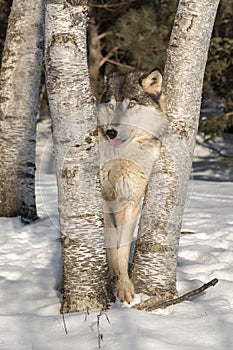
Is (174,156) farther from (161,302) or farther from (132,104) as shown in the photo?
(161,302)

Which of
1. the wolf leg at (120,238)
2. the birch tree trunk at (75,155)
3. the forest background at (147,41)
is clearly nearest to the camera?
the birch tree trunk at (75,155)

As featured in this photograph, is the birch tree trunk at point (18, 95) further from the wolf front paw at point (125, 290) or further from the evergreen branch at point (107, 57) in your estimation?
the evergreen branch at point (107, 57)

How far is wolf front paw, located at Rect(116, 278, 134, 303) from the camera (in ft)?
13.1

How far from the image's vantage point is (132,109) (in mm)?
4605

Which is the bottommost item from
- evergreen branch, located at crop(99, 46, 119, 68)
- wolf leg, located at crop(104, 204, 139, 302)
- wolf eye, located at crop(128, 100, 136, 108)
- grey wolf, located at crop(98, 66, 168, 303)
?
evergreen branch, located at crop(99, 46, 119, 68)

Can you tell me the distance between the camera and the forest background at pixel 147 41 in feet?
45.0

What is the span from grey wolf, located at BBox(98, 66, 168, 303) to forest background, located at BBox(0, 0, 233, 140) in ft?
28.7

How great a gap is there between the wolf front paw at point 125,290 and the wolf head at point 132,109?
1.06 m

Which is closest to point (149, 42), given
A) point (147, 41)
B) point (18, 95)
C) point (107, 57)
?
point (147, 41)

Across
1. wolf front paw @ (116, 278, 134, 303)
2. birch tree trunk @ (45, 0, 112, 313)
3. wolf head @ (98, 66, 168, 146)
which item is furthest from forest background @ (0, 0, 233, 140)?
birch tree trunk @ (45, 0, 112, 313)

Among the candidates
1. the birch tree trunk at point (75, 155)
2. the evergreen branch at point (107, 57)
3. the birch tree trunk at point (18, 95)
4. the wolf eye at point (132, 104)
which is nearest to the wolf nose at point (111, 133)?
the wolf eye at point (132, 104)

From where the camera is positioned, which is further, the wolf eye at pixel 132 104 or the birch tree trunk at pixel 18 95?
the birch tree trunk at pixel 18 95

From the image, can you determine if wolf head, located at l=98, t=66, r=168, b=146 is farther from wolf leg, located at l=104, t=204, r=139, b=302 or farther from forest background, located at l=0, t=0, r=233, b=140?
forest background, located at l=0, t=0, r=233, b=140

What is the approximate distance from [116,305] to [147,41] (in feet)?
36.9
